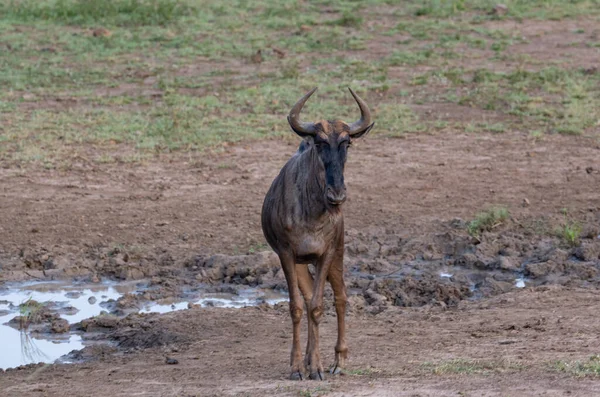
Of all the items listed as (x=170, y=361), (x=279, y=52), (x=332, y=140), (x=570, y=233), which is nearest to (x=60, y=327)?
(x=170, y=361)

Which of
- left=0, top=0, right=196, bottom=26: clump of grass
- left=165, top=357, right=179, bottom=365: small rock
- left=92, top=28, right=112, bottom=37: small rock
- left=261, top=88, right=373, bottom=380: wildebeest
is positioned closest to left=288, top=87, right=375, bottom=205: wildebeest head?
left=261, top=88, right=373, bottom=380: wildebeest

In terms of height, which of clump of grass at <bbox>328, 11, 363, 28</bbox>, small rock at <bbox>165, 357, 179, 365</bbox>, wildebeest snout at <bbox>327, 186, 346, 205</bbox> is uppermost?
wildebeest snout at <bbox>327, 186, 346, 205</bbox>

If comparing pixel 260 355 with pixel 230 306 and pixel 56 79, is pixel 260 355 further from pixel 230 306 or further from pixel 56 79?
pixel 56 79

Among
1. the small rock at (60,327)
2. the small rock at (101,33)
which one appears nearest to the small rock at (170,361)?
the small rock at (60,327)

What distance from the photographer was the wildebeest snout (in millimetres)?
7211

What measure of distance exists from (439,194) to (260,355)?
4.79 meters

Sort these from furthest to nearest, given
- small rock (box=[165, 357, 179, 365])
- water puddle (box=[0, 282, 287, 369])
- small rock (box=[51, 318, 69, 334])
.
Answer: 1. small rock (box=[51, 318, 69, 334])
2. water puddle (box=[0, 282, 287, 369])
3. small rock (box=[165, 357, 179, 365])

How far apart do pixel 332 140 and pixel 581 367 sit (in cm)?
201

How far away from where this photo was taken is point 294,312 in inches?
304

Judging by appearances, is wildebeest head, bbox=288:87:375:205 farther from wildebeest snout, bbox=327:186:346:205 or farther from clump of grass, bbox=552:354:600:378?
clump of grass, bbox=552:354:600:378

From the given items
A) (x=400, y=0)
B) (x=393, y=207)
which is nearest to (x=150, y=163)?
(x=393, y=207)

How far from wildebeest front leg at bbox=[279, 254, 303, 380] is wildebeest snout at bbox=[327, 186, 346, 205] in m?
0.71

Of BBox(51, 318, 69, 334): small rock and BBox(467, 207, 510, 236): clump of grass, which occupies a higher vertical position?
BBox(467, 207, 510, 236): clump of grass

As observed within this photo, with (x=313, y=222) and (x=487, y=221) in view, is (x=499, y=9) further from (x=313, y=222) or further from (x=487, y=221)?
(x=313, y=222)
